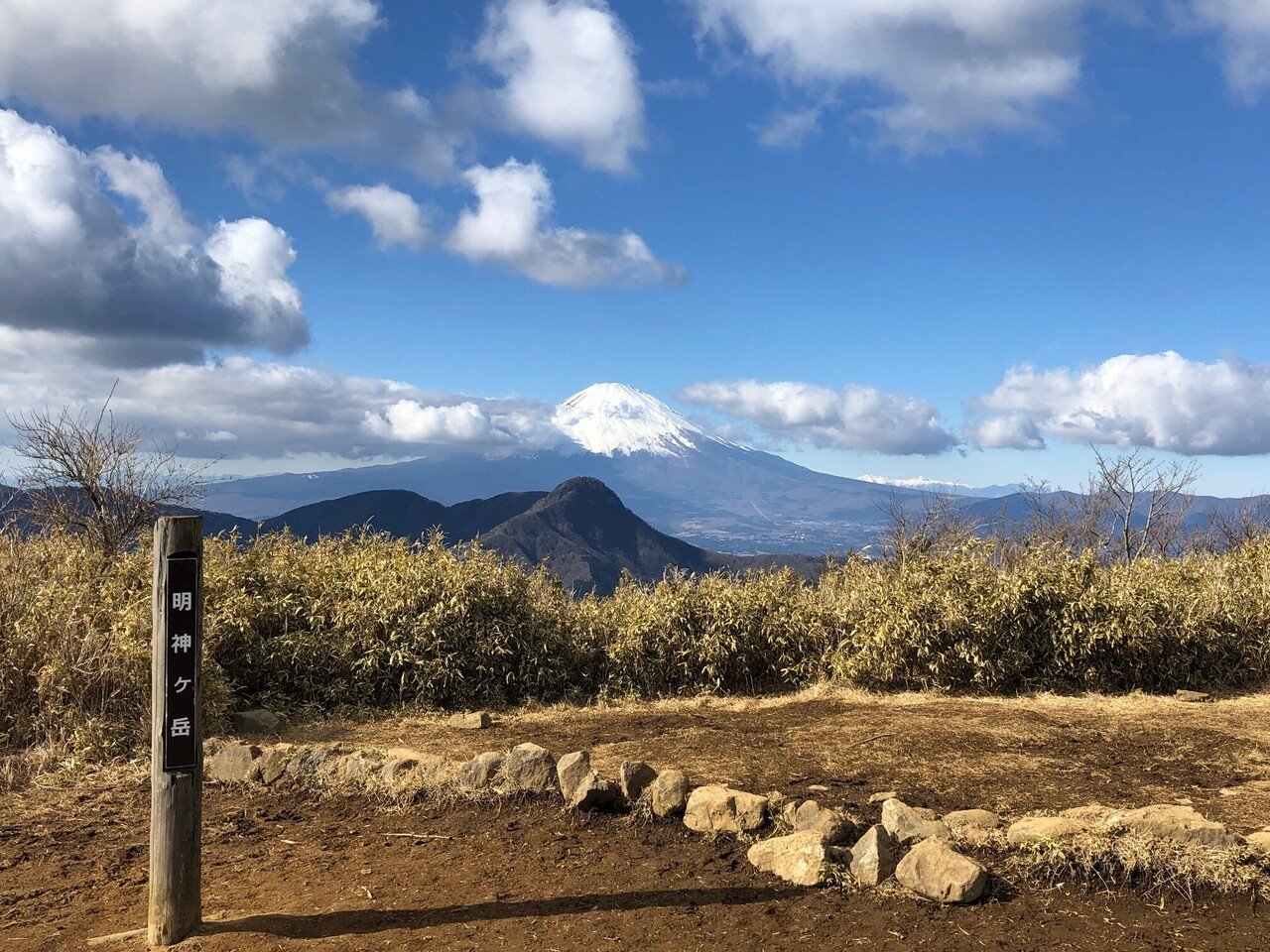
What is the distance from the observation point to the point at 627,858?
5418 mm

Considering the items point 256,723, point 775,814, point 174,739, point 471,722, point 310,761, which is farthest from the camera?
point 471,722

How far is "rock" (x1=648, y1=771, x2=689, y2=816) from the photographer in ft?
19.6

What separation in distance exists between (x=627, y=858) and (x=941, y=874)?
1800 millimetres

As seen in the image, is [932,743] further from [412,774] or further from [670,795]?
[412,774]

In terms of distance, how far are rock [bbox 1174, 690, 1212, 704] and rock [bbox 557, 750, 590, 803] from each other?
26.1ft

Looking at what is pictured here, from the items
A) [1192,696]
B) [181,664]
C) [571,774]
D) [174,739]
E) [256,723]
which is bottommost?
[1192,696]

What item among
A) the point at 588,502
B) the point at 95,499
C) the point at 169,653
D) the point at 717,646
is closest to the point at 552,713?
the point at 717,646

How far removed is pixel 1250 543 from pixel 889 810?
13048mm

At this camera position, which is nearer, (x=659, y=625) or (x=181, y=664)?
(x=181, y=664)

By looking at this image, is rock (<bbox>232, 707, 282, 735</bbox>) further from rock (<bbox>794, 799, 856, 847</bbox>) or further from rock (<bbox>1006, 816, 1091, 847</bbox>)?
rock (<bbox>1006, 816, 1091, 847</bbox>)

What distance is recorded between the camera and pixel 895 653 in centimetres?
1104

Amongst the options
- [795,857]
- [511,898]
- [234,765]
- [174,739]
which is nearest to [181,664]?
[174,739]

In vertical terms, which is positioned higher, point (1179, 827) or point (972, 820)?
point (1179, 827)

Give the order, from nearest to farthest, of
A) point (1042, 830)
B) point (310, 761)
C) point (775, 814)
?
point (1042, 830) < point (775, 814) < point (310, 761)
